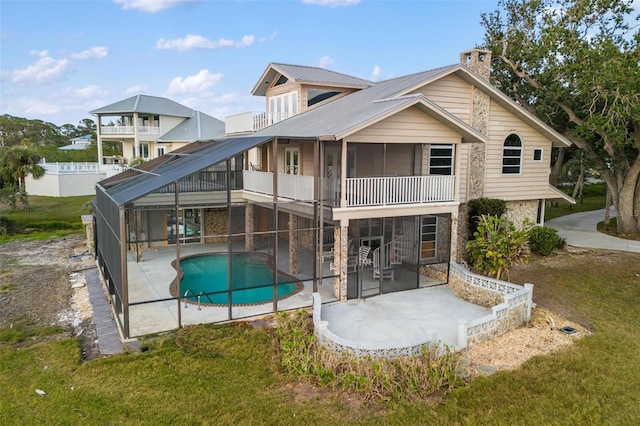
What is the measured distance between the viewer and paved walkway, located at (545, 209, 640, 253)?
70.0 feet

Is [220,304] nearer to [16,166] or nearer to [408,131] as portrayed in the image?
[408,131]

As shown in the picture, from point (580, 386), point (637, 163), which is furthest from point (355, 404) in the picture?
point (637, 163)

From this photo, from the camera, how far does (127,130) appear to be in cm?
4794

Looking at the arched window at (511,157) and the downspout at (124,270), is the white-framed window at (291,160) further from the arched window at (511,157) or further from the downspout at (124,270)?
the downspout at (124,270)

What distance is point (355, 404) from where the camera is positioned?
862 centimetres

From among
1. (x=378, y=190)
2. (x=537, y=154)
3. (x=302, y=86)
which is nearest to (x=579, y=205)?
(x=537, y=154)

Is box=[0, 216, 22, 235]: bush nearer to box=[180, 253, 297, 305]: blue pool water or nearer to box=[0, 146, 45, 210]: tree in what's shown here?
box=[0, 146, 45, 210]: tree

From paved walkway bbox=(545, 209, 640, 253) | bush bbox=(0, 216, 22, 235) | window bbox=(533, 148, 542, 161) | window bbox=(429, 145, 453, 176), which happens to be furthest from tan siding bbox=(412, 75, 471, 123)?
bush bbox=(0, 216, 22, 235)

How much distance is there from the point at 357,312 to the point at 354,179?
3.80 m

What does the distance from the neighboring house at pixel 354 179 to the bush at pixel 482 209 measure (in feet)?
1.19

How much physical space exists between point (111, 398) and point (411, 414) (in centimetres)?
541

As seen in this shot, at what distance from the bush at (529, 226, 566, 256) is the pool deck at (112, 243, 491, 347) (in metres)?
6.31

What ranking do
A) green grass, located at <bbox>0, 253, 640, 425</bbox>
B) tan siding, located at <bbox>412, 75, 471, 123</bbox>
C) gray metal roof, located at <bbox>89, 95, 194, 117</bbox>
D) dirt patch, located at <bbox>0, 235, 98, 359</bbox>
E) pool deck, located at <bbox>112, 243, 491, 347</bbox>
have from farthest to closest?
gray metal roof, located at <bbox>89, 95, 194, 117</bbox>, tan siding, located at <bbox>412, 75, 471, 123</bbox>, dirt patch, located at <bbox>0, 235, 98, 359</bbox>, pool deck, located at <bbox>112, 243, 491, 347</bbox>, green grass, located at <bbox>0, 253, 640, 425</bbox>

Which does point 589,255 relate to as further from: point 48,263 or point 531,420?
point 48,263
